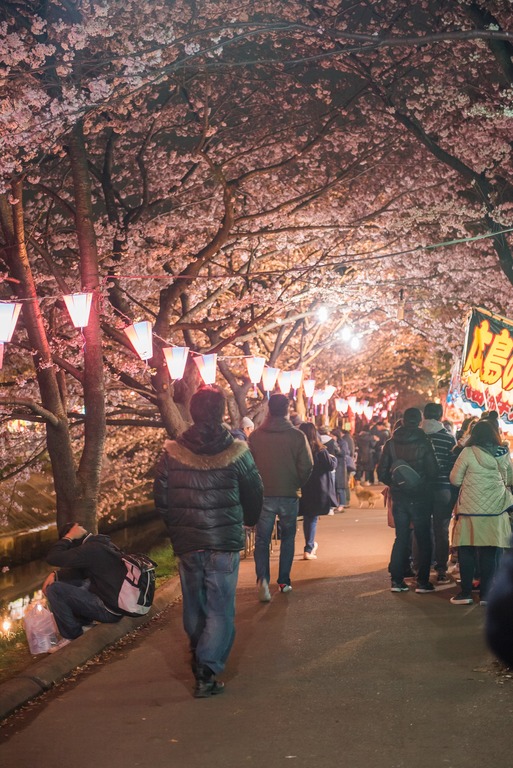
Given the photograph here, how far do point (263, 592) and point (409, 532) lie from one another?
1.83 meters

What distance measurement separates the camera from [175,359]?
55.9 feet

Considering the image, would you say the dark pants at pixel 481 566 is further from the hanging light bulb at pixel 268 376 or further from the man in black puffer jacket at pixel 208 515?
the hanging light bulb at pixel 268 376

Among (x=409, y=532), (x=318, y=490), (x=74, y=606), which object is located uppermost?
(x=318, y=490)

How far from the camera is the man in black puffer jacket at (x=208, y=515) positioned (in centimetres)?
644

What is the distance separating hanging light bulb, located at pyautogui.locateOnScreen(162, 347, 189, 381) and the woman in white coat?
8.47 meters

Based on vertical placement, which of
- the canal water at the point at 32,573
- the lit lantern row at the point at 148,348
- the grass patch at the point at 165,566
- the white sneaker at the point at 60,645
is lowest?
the canal water at the point at 32,573

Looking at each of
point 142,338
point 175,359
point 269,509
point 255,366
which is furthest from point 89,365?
point 255,366

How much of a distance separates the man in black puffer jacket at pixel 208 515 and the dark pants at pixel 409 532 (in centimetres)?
398

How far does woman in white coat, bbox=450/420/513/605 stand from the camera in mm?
9211

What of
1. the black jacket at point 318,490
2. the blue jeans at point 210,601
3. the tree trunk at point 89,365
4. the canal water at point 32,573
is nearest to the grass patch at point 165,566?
the tree trunk at point 89,365

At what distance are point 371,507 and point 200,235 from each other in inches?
328

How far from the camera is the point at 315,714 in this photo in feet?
19.1

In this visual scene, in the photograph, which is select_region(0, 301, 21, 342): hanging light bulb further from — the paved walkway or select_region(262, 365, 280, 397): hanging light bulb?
select_region(262, 365, 280, 397): hanging light bulb

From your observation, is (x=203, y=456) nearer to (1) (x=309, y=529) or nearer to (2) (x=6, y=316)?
(2) (x=6, y=316)
